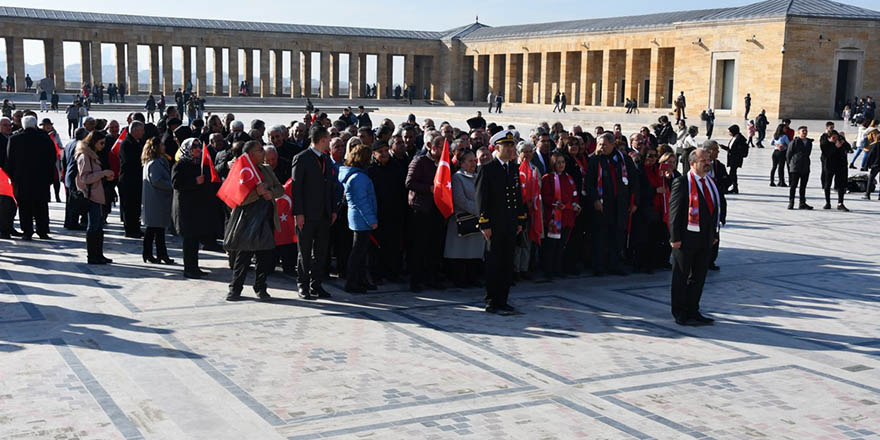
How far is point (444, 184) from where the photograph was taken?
29.3 feet

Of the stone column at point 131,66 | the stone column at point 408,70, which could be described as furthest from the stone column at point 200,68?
the stone column at point 408,70

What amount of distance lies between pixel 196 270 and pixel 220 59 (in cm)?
5579

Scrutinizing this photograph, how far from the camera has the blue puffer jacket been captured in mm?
8914

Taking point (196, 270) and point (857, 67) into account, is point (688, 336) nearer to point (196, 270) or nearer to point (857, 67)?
point (196, 270)

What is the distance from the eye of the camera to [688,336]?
25.4 ft

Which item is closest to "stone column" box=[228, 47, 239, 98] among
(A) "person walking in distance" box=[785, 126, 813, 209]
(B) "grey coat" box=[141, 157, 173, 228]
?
(A) "person walking in distance" box=[785, 126, 813, 209]

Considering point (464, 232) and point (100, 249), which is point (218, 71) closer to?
point (100, 249)

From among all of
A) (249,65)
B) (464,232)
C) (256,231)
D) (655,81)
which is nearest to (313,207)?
(256,231)

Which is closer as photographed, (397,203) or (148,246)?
(397,203)

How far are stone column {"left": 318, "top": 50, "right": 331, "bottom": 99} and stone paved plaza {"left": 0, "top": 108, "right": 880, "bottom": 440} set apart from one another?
5426cm

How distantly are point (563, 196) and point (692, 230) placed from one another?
237cm

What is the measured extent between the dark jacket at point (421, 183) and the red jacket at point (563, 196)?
1.46 metres

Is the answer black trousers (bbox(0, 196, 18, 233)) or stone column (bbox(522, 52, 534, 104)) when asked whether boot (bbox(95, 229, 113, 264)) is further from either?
stone column (bbox(522, 52, 534, 104))

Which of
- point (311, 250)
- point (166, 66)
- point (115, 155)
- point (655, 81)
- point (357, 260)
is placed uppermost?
point (166, 66)
